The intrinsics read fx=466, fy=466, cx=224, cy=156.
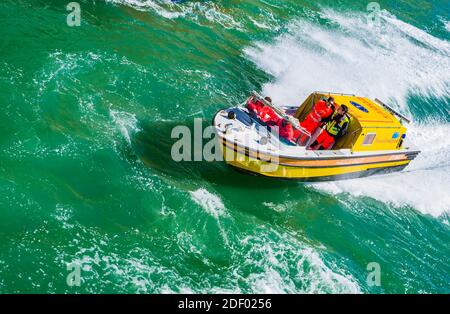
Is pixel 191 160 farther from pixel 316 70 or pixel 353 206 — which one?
pixel 316 70

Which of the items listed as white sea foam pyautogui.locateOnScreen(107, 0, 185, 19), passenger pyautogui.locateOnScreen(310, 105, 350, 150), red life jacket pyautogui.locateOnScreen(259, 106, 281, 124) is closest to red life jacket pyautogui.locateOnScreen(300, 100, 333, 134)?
passenger pyautogui.locateOnScreen(310, 105, 350, 150)

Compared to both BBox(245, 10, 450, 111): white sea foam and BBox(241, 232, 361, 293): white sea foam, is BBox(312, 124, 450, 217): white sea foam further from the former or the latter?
BBox(241, 232, 361, 293): white sea foam

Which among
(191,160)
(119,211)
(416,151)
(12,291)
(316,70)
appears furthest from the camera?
(316,70)
